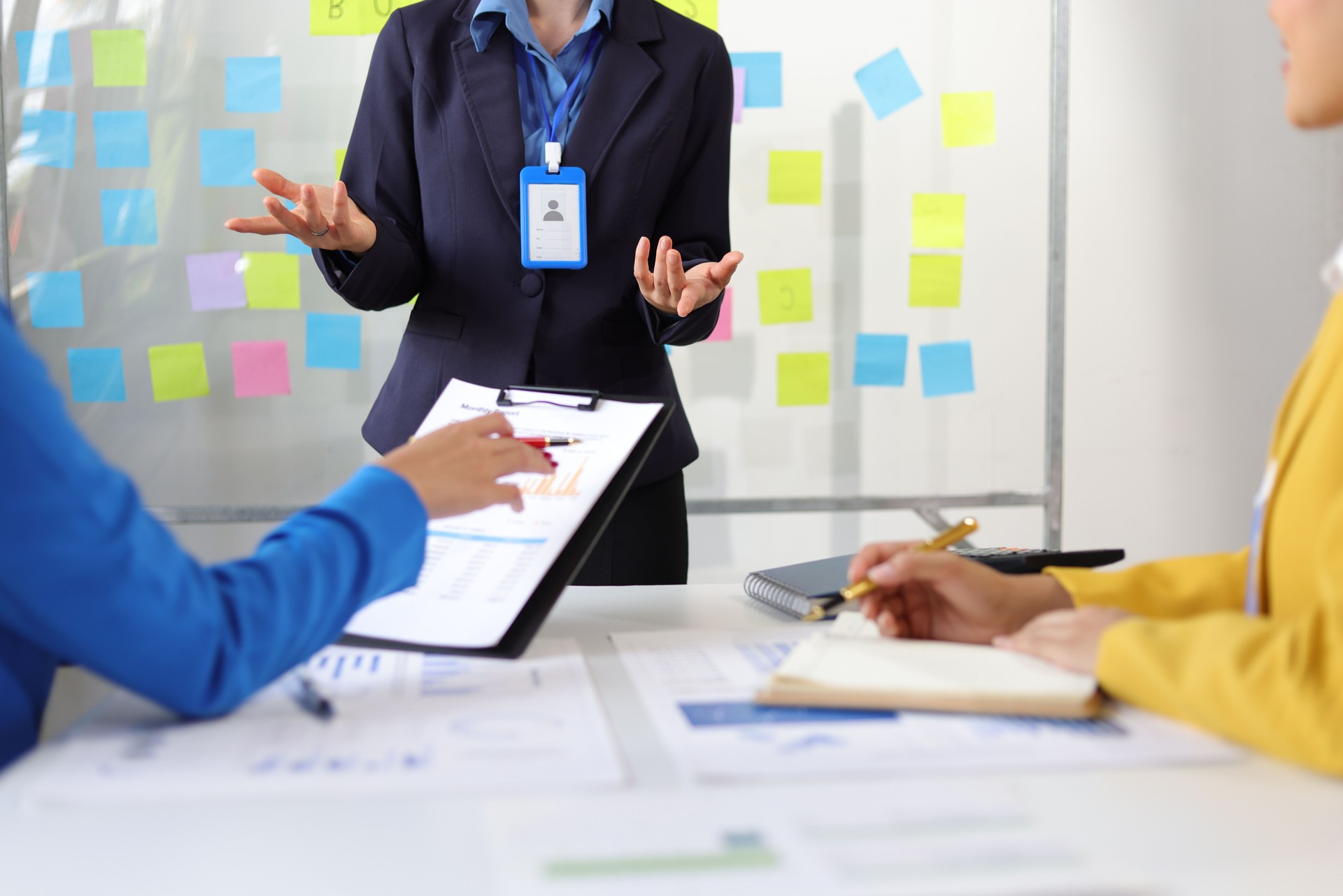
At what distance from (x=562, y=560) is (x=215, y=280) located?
1769mm

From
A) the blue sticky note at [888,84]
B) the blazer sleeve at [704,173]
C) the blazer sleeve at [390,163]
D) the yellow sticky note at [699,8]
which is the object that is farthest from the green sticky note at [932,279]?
the blazer sleeve at [390,163]

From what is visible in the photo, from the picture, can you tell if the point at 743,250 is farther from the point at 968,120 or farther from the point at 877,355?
the point at 968,120

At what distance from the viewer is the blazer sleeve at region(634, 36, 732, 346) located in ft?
5.54

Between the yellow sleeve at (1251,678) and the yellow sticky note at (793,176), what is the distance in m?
1.98

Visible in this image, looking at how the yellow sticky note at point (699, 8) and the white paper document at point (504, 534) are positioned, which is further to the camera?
the yellow sticky note at point (699, 8)

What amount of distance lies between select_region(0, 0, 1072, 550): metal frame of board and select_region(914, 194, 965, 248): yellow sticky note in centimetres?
22

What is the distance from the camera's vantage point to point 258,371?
8.30ft

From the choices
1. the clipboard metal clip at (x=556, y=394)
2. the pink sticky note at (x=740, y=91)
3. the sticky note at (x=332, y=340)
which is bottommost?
the clipboard metal clip at (x=556, y=394)

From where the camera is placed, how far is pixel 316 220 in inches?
56.6

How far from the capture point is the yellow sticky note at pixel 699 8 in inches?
99.5

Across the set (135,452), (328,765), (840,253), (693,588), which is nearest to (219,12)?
(135,452)

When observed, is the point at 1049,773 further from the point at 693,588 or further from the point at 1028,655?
the point at 693,588

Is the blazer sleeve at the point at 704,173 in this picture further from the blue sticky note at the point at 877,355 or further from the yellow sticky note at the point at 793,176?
the blue sticky note at the point at 877,355

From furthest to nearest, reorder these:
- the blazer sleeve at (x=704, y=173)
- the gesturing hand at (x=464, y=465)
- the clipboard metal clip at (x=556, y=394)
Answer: the blazer sleeve at (x=704, y=173)
the clipboard metal clip at (x=556, y=394)
the gesturing hand at (x=464, y=465)
